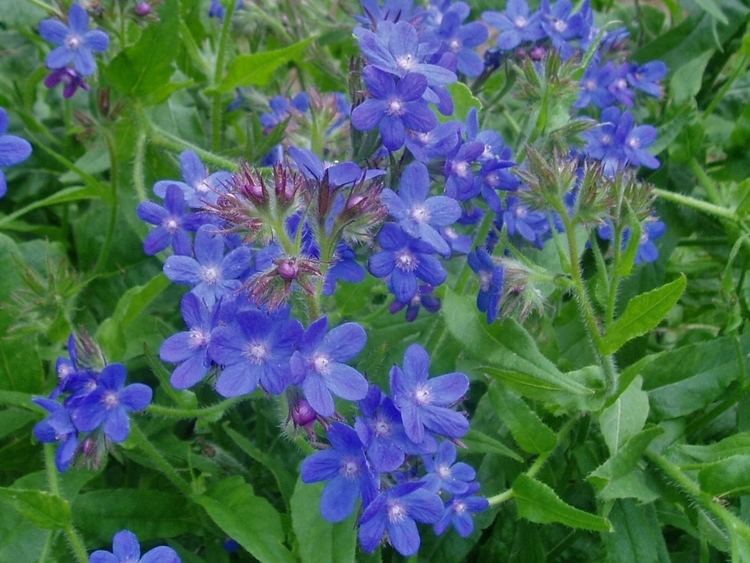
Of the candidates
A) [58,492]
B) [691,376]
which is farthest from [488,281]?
[58,492]

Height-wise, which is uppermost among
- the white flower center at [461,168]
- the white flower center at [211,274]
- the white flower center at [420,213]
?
the white flower center at [461,168]

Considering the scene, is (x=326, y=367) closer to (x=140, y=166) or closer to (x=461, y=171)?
(x=461, y=171)

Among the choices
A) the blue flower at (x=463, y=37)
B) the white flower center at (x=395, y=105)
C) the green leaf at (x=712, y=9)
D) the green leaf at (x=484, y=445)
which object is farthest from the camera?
the green leaf at (x=712, y=9)

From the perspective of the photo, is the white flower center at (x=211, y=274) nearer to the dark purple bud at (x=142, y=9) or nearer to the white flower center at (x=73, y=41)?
the white flower center at (x=73, y=41)

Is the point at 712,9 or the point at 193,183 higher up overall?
the point at 712,9

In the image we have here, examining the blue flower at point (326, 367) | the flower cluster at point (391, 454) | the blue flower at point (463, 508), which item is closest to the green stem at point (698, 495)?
the blue flower at point (463, 508)

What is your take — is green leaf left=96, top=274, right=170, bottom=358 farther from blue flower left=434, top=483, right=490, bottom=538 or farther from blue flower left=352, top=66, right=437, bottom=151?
blue flower left=434, top=483, right=490, bottom=538

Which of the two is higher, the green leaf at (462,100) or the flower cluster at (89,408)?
the green leaf at (462,100)
